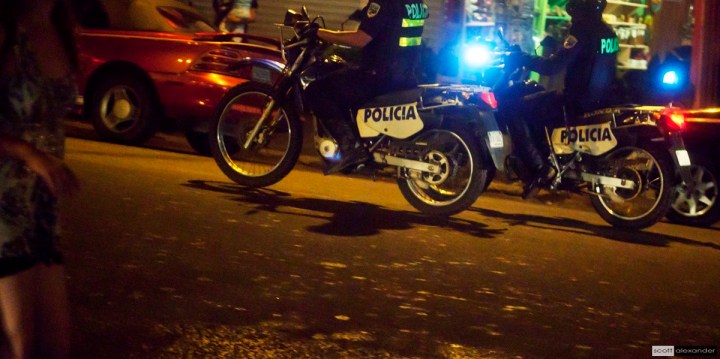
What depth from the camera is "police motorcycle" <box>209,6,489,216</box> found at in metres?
7.07

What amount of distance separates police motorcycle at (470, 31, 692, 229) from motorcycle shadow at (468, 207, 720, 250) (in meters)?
0.12

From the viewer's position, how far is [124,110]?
1000cm

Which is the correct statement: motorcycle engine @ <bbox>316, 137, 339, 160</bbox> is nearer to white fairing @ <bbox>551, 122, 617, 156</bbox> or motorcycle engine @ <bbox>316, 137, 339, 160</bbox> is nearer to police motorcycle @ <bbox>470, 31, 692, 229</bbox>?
police motorcycle @ <bbox>470, 31, 692, 229</bbox>

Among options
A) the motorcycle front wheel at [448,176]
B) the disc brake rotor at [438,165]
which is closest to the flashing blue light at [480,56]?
the motorcycle front wheel at [448,176]

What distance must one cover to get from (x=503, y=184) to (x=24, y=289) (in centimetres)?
755

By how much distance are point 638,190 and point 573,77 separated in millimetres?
980

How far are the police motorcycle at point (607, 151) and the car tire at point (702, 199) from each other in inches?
38.0

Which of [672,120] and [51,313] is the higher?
[672,120]

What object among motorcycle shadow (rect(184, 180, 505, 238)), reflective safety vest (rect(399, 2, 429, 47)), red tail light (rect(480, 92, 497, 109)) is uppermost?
reflective safety vest (rect(399, 2, 429, 47))

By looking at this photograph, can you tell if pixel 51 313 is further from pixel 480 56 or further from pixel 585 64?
pixel 585 64

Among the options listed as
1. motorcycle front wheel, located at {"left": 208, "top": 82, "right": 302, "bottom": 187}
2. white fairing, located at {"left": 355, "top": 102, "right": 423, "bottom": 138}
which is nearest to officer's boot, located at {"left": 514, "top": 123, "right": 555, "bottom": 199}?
white fairing, located at {"left": 355, "top": 102, "right": 423, "bottom": 138}

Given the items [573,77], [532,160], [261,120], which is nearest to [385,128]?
[261,120]

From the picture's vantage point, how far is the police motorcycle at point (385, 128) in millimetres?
7070

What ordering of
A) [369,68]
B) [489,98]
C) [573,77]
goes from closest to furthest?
[489,98] < [369,68] < [573,77]
